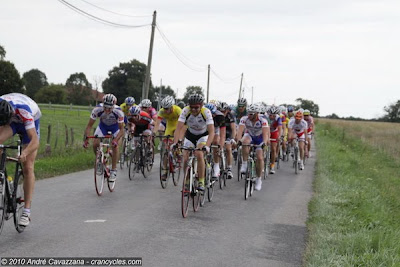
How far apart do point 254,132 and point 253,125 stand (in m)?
0.27

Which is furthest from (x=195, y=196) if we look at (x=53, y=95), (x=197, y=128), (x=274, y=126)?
(x=53, y=95)

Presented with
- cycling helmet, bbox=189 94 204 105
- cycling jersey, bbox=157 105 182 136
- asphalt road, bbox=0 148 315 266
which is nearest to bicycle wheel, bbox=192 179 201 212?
asphalt road, bbox=0 148 315 266

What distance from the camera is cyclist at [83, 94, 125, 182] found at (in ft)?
33.8

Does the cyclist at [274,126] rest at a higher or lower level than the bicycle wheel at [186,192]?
higher

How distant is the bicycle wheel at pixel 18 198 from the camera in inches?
264

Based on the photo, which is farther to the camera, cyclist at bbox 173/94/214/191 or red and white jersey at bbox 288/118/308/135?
red and white jersey at bbox 288/118/308/135

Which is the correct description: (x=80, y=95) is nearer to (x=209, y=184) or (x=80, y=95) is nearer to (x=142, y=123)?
(x=142, y=123)

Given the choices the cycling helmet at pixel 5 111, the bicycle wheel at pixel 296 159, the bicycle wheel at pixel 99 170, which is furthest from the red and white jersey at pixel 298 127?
the cycling helmet at pixel 5 111

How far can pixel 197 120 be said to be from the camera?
9641 mm

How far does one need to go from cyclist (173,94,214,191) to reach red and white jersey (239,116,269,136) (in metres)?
2.53

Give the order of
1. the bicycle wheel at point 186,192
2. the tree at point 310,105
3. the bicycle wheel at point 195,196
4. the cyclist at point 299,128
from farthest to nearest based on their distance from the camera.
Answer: the tree at point 310,105, the cyclist at point 299,128, the bicycle wheel at point 195,196, the bicycle wheel at point 186,192

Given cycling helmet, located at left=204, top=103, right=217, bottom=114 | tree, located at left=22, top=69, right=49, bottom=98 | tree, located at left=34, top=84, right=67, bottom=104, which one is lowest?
cycling helmet, located at left=204, top=103, right=217, bottom=114

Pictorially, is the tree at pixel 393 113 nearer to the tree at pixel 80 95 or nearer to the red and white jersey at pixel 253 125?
the tree at pixel 80 95

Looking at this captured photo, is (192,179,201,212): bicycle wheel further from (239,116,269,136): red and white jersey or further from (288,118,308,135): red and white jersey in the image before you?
(288,118,308,135): red and white jersey
